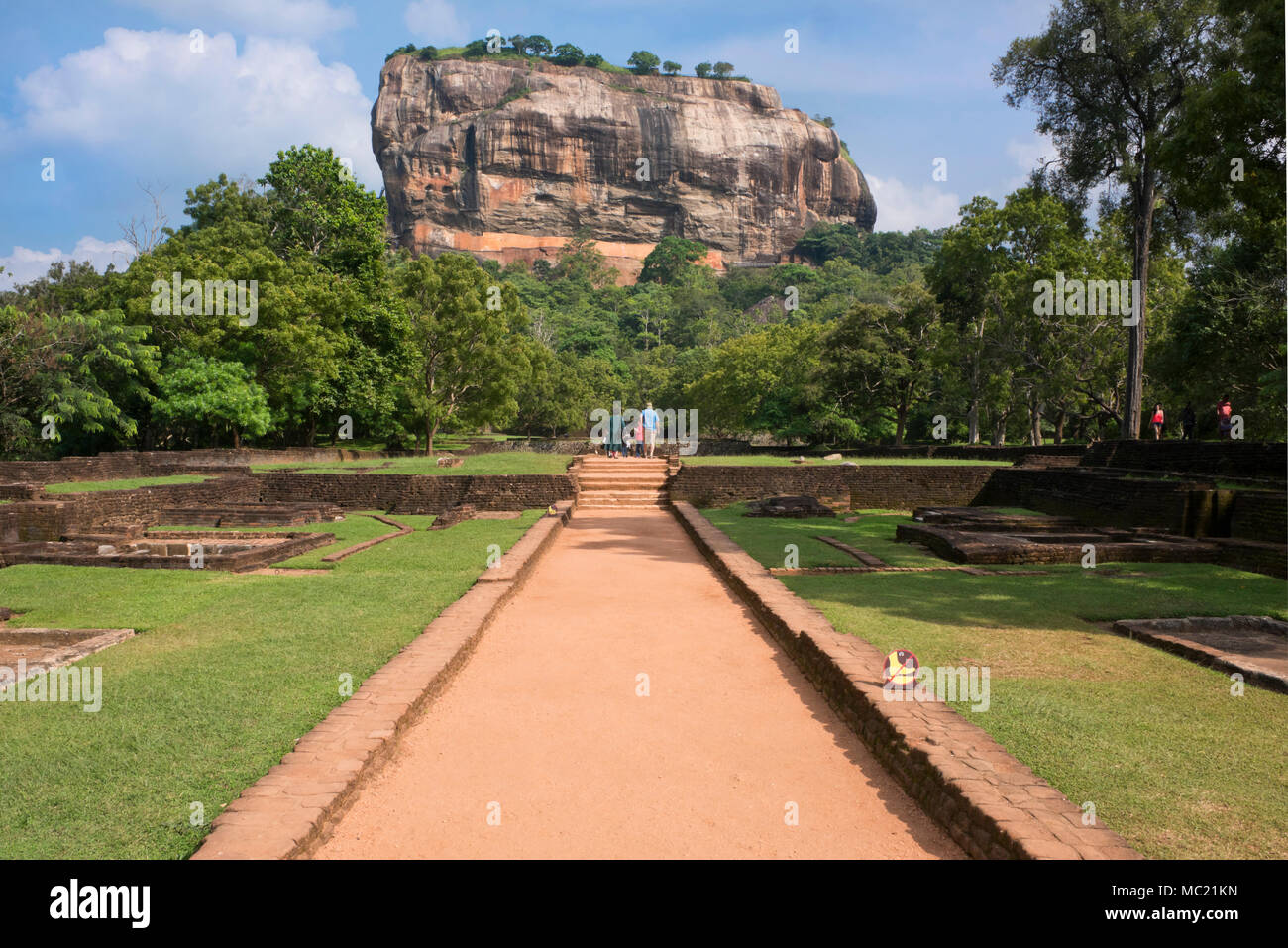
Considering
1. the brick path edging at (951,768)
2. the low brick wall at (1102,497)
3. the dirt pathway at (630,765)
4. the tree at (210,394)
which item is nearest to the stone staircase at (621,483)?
the low brick wall at (1102,497)

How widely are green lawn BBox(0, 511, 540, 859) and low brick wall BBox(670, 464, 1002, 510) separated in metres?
8.80

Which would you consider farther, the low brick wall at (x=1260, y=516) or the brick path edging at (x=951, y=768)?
the low brick wall at (x=1260, y=516)

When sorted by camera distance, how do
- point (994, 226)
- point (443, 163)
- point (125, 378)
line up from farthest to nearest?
point (443, 163) < point (994, 226) < point (125, 378)

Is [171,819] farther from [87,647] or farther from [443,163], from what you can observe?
[443,163]

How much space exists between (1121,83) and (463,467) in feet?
59.0

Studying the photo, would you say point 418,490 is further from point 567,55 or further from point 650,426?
point 567,55

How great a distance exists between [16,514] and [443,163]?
114 m

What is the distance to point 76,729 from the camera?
395cm

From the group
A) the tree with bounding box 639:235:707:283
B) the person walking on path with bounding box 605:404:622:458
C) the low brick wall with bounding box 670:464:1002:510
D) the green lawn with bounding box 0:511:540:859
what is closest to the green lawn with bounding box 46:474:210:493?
the green lawn with bounding box 0:511:540:859

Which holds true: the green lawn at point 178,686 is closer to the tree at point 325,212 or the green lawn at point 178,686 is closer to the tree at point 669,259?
the tree at point 325,212

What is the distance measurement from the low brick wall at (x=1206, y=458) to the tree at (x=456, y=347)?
19.9 m

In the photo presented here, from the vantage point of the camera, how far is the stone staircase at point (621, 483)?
17250 mm

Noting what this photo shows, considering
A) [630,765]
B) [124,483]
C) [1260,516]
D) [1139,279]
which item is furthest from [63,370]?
[1139,279]
